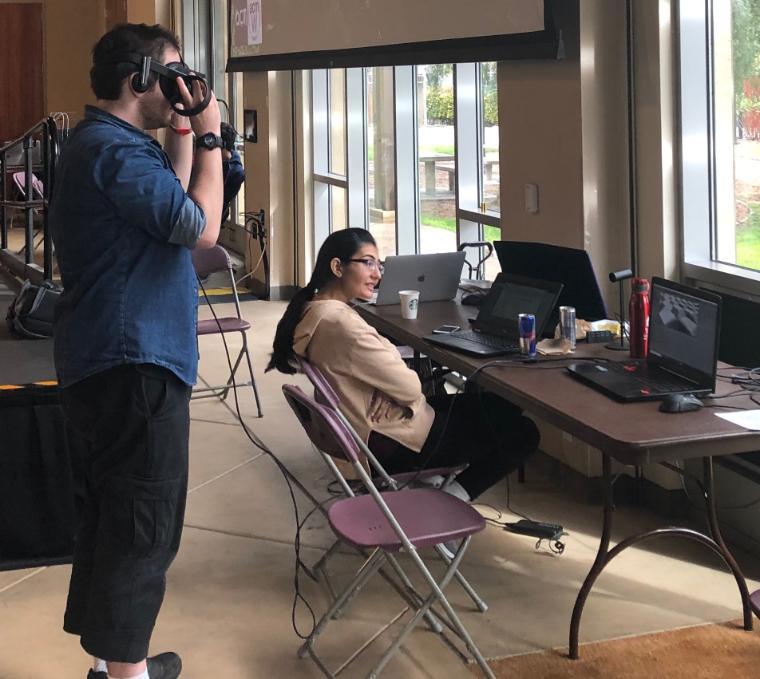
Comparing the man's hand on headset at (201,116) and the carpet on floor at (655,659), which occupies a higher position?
the man's hand on headset at (201,116)

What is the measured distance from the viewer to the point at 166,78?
2.38 metres

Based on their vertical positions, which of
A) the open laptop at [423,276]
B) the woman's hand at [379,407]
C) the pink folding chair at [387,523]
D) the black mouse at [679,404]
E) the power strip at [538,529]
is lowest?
the power strip at [538,529]

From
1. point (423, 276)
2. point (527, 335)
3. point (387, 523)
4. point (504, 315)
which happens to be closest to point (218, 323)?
point (423, 276)

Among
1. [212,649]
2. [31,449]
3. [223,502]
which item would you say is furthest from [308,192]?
[212,649]

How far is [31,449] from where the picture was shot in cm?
345

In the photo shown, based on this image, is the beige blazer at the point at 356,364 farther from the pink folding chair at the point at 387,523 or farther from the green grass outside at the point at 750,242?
the green grass outside at the point at 750,242

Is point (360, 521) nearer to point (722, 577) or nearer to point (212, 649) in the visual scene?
point (212, 649)

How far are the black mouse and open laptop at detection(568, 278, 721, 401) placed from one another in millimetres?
76

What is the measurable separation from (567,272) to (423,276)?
810 mm

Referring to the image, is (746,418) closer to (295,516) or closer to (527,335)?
(527,335)

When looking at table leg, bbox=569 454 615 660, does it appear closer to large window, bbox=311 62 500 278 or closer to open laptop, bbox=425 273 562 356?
open laptop, bbox=425 273 562 356

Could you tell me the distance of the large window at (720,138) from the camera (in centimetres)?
369

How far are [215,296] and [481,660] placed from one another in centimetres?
636

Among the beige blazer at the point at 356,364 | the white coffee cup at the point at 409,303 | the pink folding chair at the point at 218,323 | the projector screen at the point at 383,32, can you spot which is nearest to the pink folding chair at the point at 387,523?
the beige blazer at the point at 356,364
